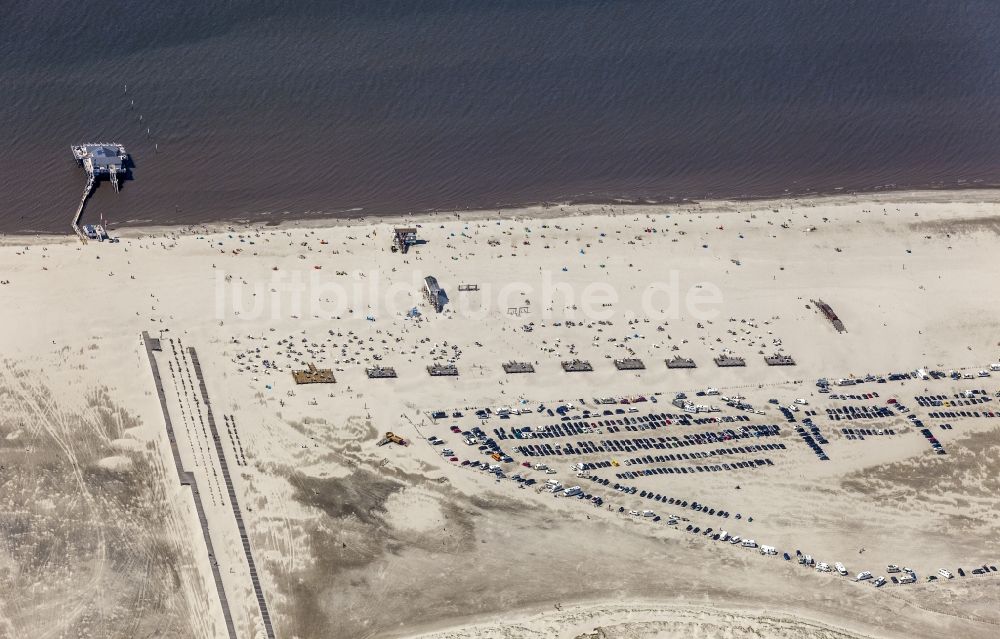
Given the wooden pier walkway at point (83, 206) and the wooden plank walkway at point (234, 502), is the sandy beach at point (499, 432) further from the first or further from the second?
the wooden pier walkway at point (83, 206)

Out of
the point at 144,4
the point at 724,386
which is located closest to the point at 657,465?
the point at 724,386

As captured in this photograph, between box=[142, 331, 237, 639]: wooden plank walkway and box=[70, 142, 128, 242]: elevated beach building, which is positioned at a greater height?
box=[70, 142, 128, 242]: elevated beach building

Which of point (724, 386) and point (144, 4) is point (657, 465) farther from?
point (144, 4)

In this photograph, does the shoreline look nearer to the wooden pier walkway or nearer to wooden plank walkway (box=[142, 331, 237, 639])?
the wooden pier walkway

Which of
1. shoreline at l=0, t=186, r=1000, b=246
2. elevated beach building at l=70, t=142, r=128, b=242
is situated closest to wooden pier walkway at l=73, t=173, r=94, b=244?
elevated beach building at l=70, t=142, r=128, b=242

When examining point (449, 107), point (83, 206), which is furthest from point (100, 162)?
point (449, 107)

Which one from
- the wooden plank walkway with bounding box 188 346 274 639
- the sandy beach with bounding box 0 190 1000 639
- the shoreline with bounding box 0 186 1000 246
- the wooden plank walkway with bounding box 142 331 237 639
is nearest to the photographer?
the wooden plank walkway with bounding box 142 331 237 639

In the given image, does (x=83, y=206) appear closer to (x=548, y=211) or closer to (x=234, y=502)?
(x=234, y=502)
